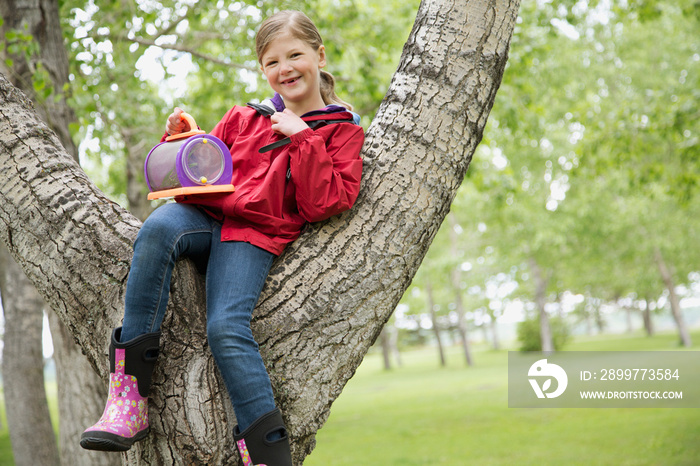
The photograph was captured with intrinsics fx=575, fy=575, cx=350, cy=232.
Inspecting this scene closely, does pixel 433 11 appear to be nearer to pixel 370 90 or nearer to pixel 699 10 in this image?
pixel 370 90

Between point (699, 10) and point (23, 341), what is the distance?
9444mm

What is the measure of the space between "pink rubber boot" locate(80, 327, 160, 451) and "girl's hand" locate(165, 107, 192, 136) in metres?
0.79

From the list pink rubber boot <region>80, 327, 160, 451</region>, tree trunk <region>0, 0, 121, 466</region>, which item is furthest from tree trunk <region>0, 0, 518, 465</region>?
tree trunk <region>0, 0, 121, 466</region>

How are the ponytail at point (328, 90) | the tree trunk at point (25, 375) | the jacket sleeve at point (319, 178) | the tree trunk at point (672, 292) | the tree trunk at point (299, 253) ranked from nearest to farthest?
the tree trunk at point (299, 253) < the jacket sleeve at point (319, 178) < the ponytail at point (328, 90) < the tree trunk at point (25, 375) < the tree trunk at point (672, 292)

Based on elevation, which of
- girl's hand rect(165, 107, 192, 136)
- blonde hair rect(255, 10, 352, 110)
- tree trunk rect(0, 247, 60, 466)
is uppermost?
blonde hair rect(255, 10, 352, 110)

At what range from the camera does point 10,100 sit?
2090 mm

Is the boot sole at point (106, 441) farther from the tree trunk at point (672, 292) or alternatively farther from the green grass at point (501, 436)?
the tree trunk at point (672, 292)

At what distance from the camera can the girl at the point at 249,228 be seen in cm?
173

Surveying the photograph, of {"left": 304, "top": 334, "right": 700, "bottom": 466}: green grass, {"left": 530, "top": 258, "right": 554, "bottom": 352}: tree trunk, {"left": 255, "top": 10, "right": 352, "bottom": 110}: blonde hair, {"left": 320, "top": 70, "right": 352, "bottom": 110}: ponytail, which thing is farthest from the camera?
{"left": 530, "top": 258, "right": 554, "bottom": 352}: tree trunk

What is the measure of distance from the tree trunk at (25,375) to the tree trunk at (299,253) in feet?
15.0

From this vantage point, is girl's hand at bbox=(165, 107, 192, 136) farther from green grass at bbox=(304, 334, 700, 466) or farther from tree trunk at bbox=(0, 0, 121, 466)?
green grass at bbox=(304, 334, 700, 466)

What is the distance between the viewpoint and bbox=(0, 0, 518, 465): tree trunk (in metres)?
1.80

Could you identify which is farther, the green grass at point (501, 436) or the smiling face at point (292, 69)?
the green grass at point (501, 436)

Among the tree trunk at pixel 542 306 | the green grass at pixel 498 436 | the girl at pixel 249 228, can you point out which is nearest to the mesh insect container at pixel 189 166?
the girl at pixel 249 228
